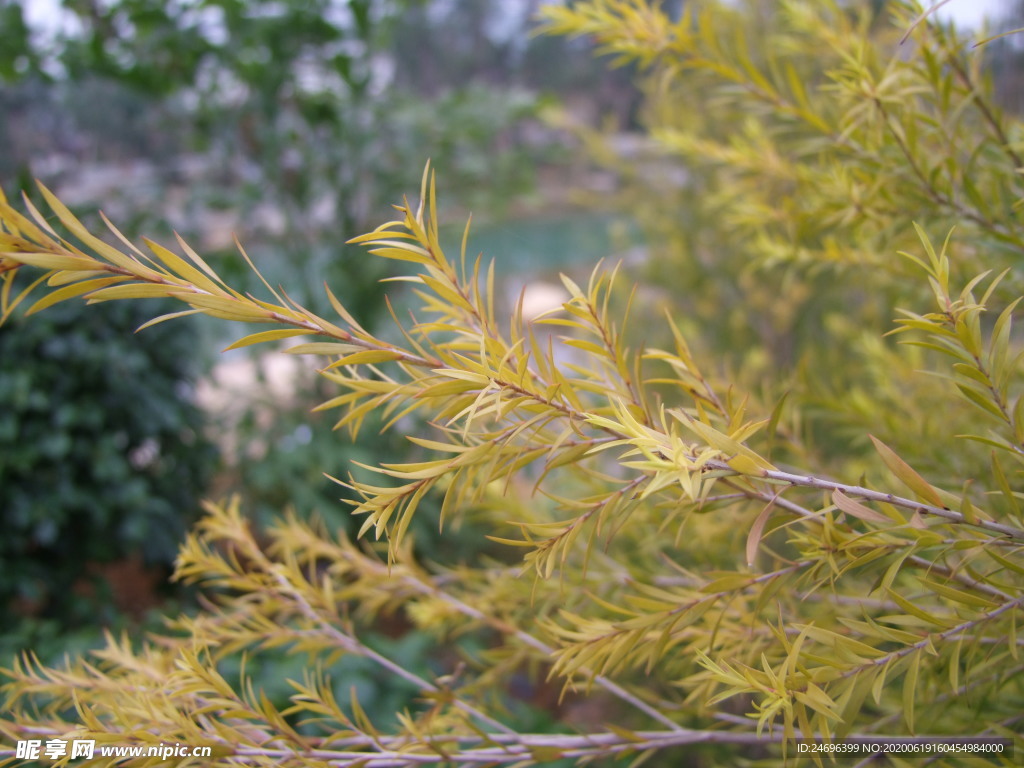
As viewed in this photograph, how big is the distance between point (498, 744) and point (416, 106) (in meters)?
2.53

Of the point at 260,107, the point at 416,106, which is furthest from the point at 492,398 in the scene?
the point at 416,106

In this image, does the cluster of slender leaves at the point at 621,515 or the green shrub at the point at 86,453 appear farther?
the green shrub at the point at 86,453

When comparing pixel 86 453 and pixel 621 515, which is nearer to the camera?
pixel 621 515

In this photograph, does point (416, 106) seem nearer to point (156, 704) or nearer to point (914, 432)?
point (914, 432)

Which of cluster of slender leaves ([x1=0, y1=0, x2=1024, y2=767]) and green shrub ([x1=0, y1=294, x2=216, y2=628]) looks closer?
cluster of slender leaves ([x1=0, y1=0, x2=1024, y2=767])

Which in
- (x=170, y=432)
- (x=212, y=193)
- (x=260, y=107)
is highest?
(x=260, y=107)

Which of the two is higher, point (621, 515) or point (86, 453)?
point (621, 515)

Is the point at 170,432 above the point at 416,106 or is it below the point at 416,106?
below

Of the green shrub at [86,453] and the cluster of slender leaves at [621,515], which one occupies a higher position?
the cluster of slender leaves at [621,515]

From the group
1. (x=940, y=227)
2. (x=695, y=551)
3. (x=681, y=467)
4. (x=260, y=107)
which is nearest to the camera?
(x=681, y=467)

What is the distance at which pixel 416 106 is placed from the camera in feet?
8.59

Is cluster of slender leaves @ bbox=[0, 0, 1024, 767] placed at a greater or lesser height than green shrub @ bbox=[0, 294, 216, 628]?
greater

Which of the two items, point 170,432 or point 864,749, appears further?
point 170,432

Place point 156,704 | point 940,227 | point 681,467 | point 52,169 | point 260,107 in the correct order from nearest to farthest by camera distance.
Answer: point 681,467
point 156,704
point 940,227
point 52,169
point 260,107
